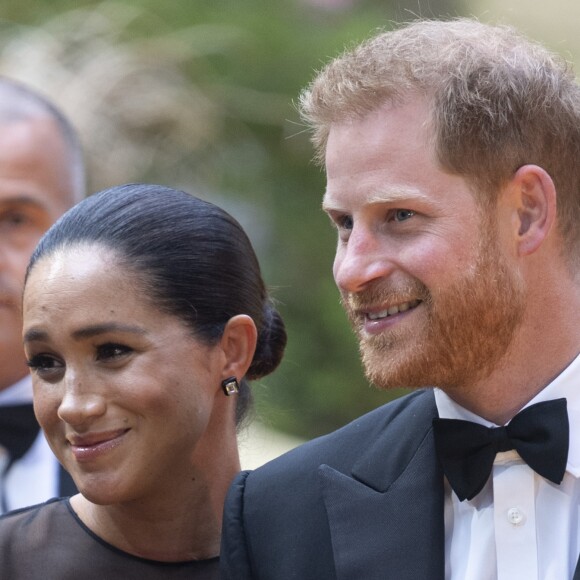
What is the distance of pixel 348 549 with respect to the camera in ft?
8.95

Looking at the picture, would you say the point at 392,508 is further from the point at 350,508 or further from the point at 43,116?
the point at 43,116

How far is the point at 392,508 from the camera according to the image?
279 centimetres

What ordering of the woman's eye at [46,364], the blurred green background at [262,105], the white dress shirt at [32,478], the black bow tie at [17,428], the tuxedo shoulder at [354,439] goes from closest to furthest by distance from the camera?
the tuxedo shoulder at [354,439] < the woman's eye at [46,364] < the white dress shirt at [32,478] < the black bow tie at [17,428] < the blurred green background at [262,105]

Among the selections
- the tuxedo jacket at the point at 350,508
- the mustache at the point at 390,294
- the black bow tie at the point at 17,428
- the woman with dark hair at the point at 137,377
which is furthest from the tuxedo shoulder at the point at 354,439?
the black bow tie at the point at 17,428

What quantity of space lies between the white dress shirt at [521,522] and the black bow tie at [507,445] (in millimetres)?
40

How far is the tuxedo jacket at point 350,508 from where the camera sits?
270 centimetres

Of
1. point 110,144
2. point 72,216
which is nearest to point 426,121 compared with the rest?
point 72,216

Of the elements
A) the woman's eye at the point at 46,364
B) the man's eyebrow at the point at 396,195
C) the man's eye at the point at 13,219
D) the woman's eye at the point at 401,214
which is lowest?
the woman's eye at the point at 46,364

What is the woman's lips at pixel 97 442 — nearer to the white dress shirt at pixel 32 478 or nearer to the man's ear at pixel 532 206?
the white dress shirt at pixel 32 478

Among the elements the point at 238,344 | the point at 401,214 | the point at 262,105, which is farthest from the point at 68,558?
the point at 262,105

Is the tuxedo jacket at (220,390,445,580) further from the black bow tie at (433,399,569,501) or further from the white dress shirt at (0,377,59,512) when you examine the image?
the white dress shirt at (0,377,59,512)

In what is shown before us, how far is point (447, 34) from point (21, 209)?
1823 millimetres

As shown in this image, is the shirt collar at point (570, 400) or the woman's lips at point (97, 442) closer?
the shirt collar at point (570, 400)

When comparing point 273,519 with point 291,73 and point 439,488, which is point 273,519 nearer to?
point 439,488
